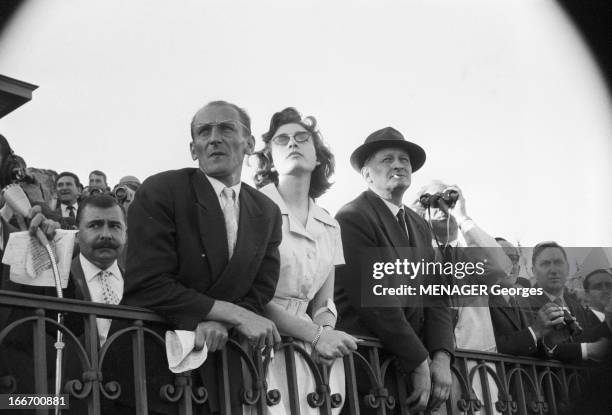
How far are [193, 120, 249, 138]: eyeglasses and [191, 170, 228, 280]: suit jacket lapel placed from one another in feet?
0.83

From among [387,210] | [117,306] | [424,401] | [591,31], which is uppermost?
[591,31]

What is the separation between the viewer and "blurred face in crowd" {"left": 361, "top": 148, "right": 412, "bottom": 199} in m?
4.73

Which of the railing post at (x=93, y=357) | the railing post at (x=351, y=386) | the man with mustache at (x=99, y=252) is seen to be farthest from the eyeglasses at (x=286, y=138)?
the railing post at (x=93, y=357)

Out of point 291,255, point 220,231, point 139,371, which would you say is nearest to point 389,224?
point 291,255

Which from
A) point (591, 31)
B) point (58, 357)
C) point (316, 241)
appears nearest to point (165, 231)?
point (58, 357)

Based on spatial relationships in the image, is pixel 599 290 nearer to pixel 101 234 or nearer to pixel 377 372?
pixel 377 372

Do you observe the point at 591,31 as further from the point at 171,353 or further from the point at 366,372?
the point at 171,353

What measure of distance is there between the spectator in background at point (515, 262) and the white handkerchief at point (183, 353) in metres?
2.75

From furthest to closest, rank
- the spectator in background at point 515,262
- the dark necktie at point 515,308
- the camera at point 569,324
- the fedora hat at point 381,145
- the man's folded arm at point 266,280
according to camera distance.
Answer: the spectator in background at point 515,262 < the dark necktie at point 515,308 < the camera at point 569,324 < the fedora hat at point 381,145 < the man's folded arm at point 266,280

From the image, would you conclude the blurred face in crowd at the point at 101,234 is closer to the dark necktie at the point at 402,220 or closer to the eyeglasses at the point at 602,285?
the dark necktie at the point at 402,220

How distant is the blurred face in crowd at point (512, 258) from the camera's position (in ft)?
17.8

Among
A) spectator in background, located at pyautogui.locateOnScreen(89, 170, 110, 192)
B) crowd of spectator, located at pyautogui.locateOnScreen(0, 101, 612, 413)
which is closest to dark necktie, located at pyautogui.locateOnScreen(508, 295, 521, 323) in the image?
crowd of spectator, located at pyautogui.locateOnScreen(0, 101, 612, 413)

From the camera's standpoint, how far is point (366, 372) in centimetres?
412

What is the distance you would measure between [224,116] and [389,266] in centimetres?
113
